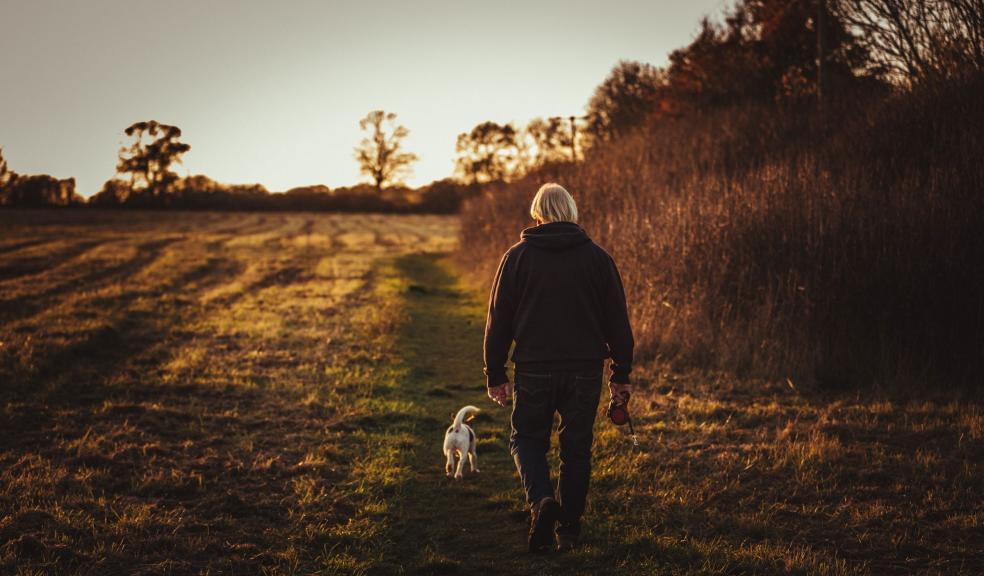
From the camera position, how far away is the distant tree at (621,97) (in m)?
34.2

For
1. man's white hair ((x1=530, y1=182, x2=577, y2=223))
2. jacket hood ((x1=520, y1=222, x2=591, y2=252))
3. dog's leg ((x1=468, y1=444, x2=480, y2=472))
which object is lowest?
dog's leg ((x1=468, y1=444, x2=480, y2=472))

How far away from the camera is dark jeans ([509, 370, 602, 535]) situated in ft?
13.6

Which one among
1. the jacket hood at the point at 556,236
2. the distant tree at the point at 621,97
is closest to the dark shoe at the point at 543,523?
the jacket hood at the point at 556,236

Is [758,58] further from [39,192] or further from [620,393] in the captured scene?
[39,192]

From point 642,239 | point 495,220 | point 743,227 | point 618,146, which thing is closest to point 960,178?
point 743,227

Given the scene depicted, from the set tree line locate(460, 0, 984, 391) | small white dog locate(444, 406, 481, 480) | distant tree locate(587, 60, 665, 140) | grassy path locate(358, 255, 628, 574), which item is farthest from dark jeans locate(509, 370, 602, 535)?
distant tree locate(587, 60, 665, 140)

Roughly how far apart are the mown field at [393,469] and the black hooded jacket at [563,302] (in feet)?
4.39

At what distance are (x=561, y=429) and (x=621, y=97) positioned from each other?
34116 millimetres

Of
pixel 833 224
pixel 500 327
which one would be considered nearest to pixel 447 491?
pixel 500 327

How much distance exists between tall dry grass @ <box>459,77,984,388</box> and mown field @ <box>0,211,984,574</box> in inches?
32.3

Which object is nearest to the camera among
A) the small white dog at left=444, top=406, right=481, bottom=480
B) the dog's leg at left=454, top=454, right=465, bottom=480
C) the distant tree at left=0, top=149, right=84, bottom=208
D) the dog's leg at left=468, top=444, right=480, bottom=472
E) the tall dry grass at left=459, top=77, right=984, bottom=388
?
the small white dog at left=444, top=406, right=481, bottom=480

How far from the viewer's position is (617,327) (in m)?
4.21

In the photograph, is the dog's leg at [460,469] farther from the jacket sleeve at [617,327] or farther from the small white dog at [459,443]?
the jacket sleeve at [617,327]

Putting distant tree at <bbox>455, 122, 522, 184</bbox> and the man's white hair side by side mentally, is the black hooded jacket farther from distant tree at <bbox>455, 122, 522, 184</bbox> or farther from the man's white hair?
distant tree at <bbox>455, 122, 522, 184</bbox>
